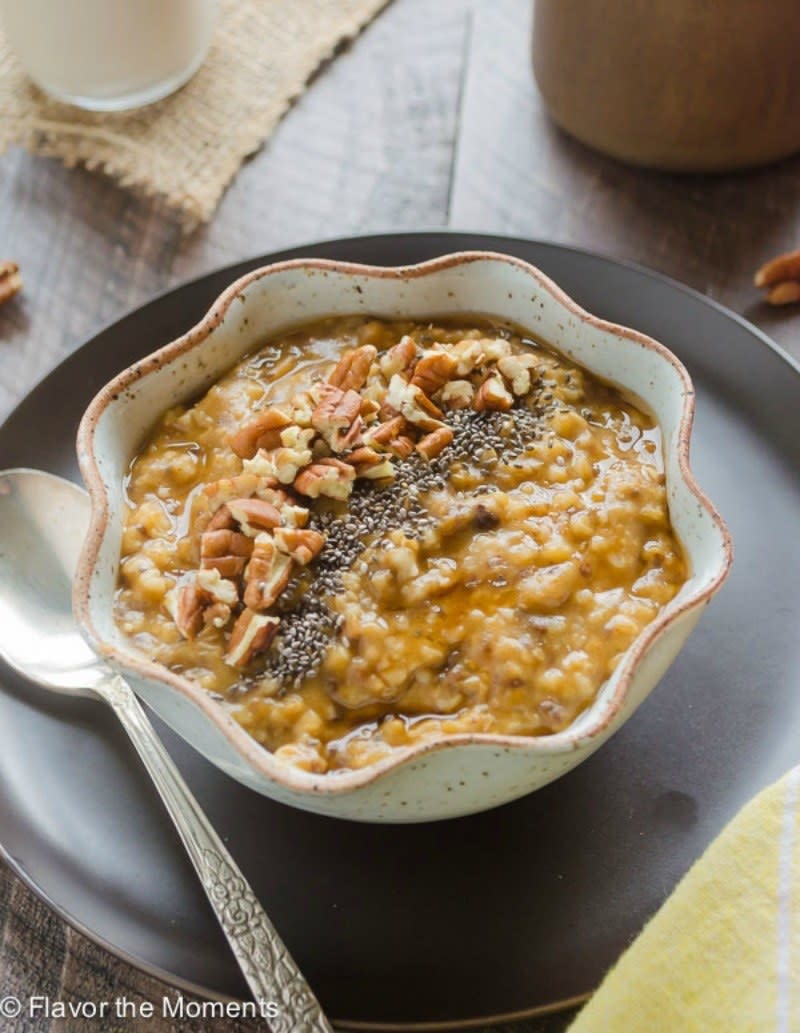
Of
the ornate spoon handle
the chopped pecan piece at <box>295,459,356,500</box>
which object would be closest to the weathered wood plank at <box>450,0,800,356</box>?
the chopped pecan piece at <box>295,459,356,500</box>

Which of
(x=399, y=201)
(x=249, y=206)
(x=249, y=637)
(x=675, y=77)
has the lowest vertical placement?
(x=249, y=206)

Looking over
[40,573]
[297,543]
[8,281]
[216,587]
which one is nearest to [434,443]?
[297,543]

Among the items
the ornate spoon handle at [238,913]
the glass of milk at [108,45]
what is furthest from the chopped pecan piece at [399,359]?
the glass of milk at [108,45]

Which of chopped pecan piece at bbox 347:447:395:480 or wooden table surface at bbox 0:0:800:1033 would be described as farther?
wooden table surface at bbox 0:0:800:1033

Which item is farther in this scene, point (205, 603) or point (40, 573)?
point (40, 573)

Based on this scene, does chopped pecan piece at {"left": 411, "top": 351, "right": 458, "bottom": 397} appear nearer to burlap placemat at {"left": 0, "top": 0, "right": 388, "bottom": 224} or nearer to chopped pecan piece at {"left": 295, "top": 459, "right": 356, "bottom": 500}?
chopped pecan piece at {"left": 295, "top": 459, "right": 356, "bottom": 500}

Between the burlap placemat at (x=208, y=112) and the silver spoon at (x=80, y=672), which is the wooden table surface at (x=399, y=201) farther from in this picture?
the silver spoon at (x=80, y=672)

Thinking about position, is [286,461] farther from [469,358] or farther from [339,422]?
[469,358]
